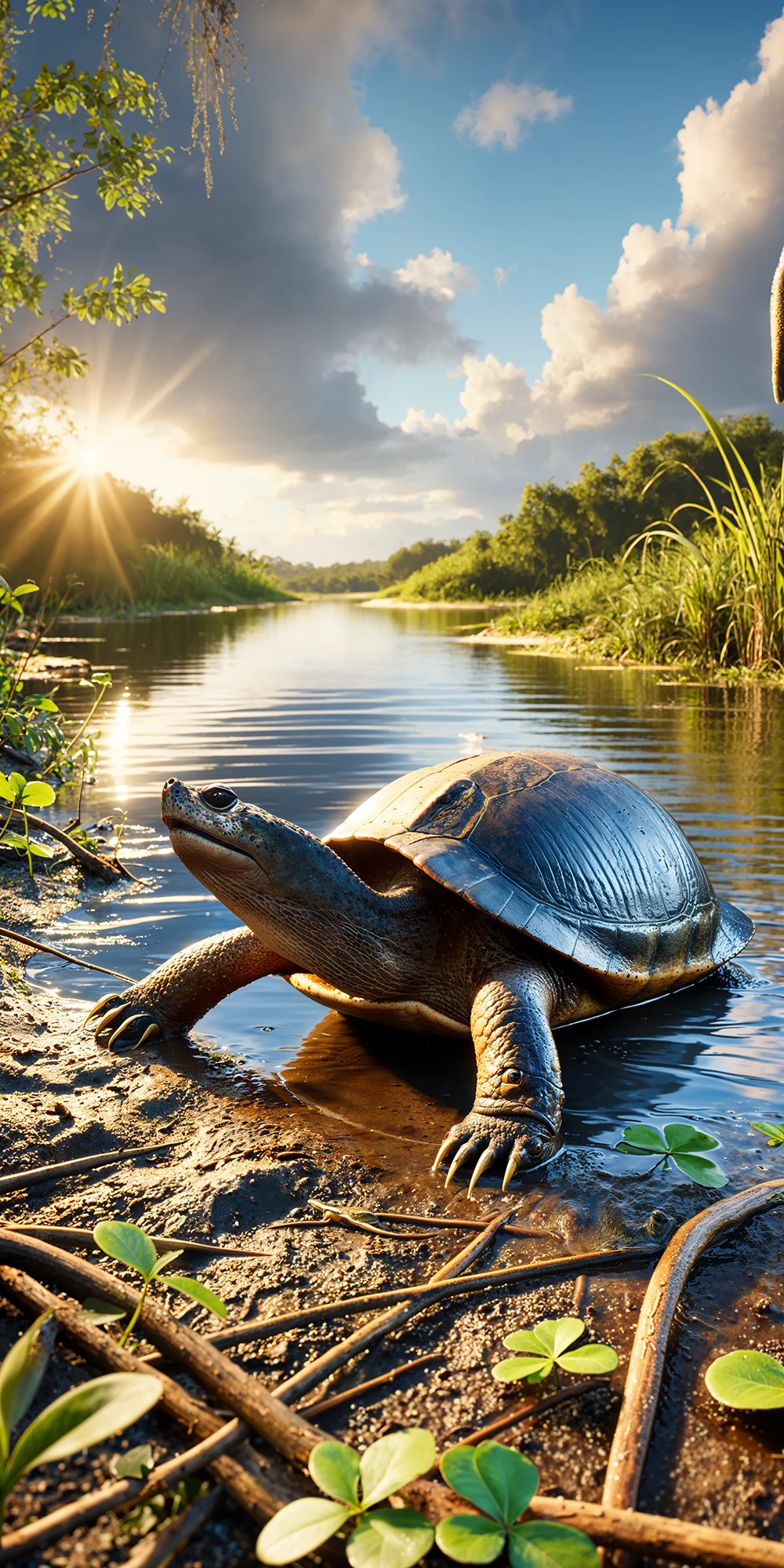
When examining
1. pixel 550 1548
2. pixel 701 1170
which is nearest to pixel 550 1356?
pixel 550 1548

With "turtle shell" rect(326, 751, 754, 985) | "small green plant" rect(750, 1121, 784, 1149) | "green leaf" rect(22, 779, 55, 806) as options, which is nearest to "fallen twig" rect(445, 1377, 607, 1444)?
"small green plant" rect(750, 1121, 784, 1149)

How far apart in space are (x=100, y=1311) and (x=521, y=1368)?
2.19 feet

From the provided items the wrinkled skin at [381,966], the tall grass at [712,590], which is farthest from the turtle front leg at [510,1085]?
the tall grass at [712,590]

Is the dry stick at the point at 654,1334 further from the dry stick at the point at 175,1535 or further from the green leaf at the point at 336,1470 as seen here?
the dry stick at the point at 175,1535

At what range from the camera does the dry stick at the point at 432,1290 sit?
1.58m

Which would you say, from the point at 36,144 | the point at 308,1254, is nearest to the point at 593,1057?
the point at 308,1254

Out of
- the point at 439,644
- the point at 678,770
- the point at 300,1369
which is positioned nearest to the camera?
the point at 300,1369

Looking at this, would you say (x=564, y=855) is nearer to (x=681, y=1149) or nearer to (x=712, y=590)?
(x=681, y=1149)

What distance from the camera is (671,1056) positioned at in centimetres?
305

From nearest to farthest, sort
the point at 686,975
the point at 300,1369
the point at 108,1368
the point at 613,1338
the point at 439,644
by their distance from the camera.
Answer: the point at 108,1368 → the point at 300,1369 → the point at 613,1338 → the point at 686,975 → the point at 439,644

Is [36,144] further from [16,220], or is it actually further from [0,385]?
[0,385]

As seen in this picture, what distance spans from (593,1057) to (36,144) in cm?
677

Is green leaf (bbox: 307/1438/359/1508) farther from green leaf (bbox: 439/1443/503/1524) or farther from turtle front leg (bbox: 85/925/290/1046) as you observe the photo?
turtle front leg (bbox: 85/925/290/1046)

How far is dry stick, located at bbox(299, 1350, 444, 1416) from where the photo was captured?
139 cm
